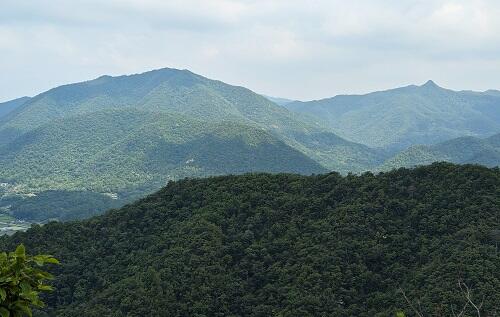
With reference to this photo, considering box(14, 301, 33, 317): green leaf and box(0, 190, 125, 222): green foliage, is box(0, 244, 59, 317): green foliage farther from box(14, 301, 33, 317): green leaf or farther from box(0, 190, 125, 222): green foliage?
box(0, 190, 125, 222): green foliage

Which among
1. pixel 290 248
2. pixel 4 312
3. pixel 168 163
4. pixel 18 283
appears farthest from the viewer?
pixel 168 163

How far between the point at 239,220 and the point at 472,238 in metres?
20.5

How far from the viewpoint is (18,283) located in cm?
771

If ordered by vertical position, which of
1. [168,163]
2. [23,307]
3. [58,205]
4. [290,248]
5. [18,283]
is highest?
[18,283]

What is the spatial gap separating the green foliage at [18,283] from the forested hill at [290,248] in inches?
1201

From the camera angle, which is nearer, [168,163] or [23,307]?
[23,307]

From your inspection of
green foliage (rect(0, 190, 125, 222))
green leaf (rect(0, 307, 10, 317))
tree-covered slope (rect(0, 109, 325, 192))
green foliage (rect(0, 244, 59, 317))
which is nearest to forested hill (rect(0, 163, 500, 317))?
green foliage (rect(0, 244, 59, 317))

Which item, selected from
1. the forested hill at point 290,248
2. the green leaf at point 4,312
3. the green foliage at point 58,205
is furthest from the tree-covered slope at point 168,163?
the green leaf at point 4,312

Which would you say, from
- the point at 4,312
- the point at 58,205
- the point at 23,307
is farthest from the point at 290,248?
the point at 58,205

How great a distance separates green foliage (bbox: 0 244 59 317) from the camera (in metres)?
7.64

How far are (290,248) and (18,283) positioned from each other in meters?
39.1

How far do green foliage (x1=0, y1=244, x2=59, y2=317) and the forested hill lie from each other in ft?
100

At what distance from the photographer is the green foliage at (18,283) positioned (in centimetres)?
764

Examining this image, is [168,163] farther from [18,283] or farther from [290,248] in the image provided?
[18,283]
